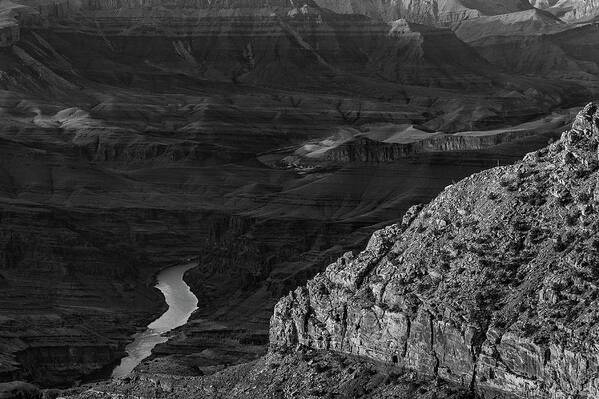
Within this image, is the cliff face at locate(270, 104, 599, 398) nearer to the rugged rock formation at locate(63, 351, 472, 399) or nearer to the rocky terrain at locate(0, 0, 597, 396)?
the rugged rock formation at locate(63, 351, 472, 399)

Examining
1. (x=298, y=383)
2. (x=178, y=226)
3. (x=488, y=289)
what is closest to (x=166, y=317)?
(x=178, y=226)

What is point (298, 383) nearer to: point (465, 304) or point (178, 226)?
point (465, 304)

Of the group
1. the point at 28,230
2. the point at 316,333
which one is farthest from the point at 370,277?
the point at 28,230

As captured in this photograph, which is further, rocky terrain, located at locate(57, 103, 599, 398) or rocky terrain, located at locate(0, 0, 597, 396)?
rocky terrain, located at locate(0, 0, 597, 396)

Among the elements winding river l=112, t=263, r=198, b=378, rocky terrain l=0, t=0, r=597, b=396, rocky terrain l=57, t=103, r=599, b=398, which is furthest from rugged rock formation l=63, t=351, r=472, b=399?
winding river l=112, t=263, r=198, b=378

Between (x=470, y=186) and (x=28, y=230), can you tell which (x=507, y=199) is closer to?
(x=470, y=186)

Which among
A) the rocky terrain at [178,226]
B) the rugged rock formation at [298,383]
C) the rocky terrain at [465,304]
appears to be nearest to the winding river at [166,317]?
the rocky terrain at [178,226]
